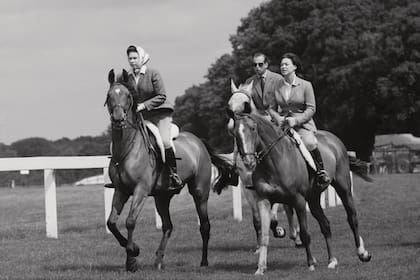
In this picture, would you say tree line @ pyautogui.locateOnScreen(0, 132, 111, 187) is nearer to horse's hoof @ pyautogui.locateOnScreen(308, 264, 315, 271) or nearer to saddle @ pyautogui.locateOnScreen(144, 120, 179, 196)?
saddle @ pyautogui.locateOnScreen(144, 120, 179, 196)

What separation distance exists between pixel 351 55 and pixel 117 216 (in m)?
46.6

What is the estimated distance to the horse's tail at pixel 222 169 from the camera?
14.6 m

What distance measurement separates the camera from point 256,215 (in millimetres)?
14219

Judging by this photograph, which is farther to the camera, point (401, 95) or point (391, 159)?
point (391, 159)

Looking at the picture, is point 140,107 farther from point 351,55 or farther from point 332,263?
point 351,55

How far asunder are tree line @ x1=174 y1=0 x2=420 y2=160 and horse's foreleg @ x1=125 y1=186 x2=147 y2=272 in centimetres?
4352

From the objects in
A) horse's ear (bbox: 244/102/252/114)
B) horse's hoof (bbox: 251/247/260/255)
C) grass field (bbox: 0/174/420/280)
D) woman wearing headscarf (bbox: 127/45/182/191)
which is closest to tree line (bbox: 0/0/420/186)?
grass field (bbox: 0/174/420/280)

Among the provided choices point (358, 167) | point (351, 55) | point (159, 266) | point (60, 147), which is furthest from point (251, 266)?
point (60, 147)

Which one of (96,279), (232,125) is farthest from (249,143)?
(96,279)

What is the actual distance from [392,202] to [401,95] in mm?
29532

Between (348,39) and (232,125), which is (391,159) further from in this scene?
(232,125)

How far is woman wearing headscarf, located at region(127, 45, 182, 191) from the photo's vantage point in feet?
40.4

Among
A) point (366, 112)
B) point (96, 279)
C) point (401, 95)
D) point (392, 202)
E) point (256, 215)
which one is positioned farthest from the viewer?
point (366, 112)

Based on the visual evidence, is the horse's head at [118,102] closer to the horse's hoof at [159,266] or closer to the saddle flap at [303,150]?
the horse's hoof at [159,266]
